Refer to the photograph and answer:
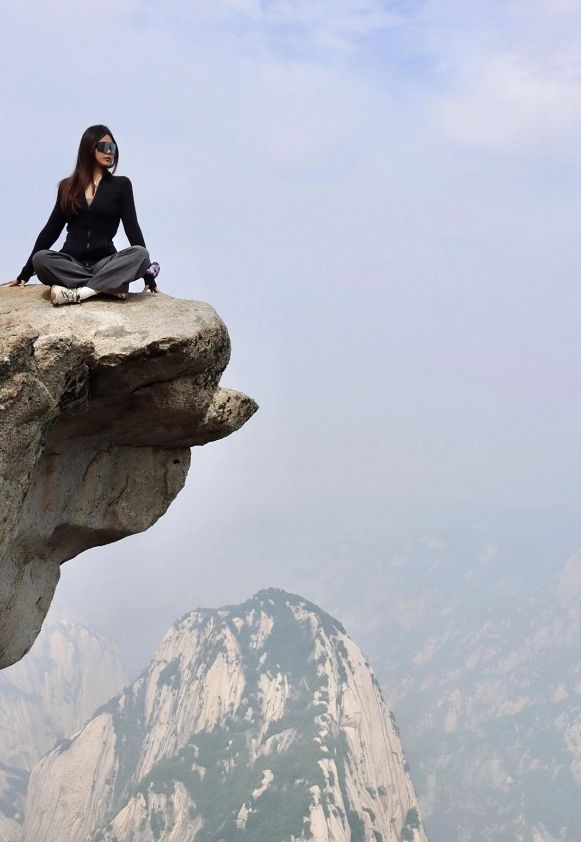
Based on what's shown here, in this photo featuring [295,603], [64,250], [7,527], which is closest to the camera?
[7,527]

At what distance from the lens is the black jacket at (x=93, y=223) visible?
10.3 metres

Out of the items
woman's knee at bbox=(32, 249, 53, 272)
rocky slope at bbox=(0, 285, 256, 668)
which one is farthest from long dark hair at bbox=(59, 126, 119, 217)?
rocky slope at bbox=(0, 285, 256, 668)

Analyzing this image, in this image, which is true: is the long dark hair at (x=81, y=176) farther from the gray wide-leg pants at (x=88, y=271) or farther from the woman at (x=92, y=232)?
the gray wide-leg pants at (x=88, y=271)

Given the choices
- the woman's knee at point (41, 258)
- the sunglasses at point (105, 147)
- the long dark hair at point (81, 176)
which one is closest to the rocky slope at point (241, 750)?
the woman's knee at point (41, 258)

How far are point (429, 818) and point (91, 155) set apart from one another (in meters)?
210

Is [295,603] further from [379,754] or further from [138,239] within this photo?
[138,239]

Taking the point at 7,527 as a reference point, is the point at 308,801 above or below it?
below

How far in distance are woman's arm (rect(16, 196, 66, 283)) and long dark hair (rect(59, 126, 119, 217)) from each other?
0.45 ft

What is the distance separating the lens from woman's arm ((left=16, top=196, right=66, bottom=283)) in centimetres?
1038

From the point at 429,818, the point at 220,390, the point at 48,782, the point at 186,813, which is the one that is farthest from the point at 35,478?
the point at 429,818

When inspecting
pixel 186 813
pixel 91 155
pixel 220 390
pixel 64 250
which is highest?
pixel 91 155

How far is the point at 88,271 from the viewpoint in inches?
400

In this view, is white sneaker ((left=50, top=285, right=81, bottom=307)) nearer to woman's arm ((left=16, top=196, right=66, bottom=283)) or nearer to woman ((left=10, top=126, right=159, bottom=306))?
woman ((left=10, top=126, right=159, bottom=306))

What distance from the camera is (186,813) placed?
9806 centimetres
